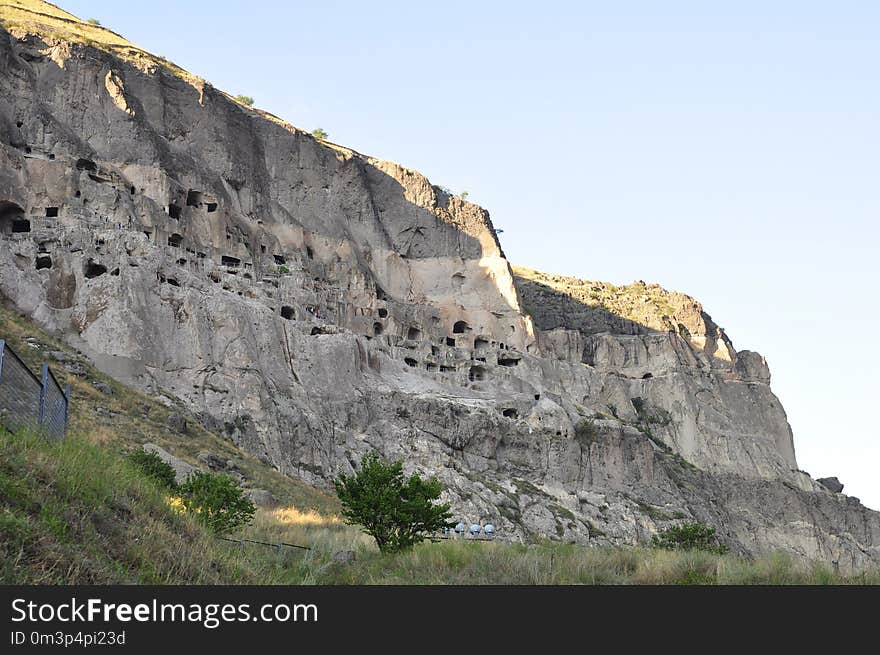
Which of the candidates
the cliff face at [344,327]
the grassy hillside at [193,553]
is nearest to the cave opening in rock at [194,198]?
the cliff face at [344,327]

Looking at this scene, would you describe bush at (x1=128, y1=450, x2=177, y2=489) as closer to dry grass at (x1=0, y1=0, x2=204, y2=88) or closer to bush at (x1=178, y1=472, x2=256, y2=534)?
bush at (x1=178, y1=472, x2=256, y2=534)

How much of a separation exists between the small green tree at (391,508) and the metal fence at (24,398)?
22.3 feet

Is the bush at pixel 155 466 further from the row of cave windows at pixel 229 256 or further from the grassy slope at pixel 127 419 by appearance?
the row of cave windows at pixel 229 256

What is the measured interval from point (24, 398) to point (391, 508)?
819 cm

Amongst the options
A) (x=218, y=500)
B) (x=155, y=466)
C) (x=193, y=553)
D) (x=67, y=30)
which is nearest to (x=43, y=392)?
(x=218, y=500)

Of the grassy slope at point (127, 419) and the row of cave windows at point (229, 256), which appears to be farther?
the row of cave windows at point (229, 256)

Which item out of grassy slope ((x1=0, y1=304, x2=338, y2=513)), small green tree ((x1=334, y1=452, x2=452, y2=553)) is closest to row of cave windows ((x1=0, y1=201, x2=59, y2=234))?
grassy slope ((x1=0, y1=304, x2=338, y2=513))

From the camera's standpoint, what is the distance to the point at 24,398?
17.7 metres

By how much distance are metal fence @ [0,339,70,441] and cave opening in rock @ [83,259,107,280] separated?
95.1 ft

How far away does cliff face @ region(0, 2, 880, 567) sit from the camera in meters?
47.5

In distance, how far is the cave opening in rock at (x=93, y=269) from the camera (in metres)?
48.0

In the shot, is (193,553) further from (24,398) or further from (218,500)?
(218,500)

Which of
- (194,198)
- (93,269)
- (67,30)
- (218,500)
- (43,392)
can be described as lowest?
(218,500)
